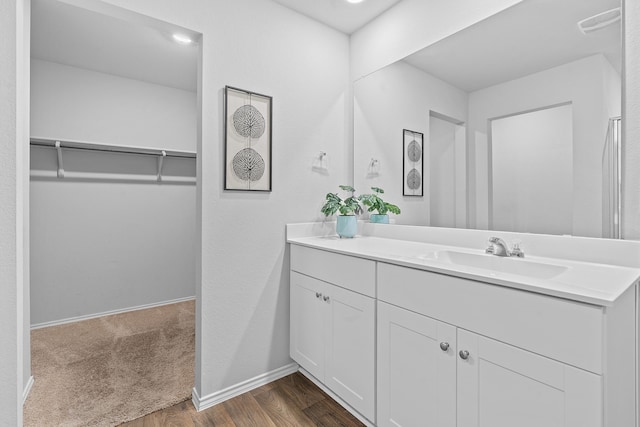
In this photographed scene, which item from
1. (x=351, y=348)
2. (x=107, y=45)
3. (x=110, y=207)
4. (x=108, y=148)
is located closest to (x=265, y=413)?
(x=351, y=348)

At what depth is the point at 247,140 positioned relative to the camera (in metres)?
1.82

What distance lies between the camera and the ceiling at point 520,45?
1227mm

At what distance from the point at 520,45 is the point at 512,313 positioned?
126 cm

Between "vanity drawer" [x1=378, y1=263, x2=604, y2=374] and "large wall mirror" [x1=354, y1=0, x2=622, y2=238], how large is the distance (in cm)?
63

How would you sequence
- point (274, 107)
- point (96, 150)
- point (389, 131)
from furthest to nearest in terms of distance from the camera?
point (96, 150) → point (389, 131) → point (274, 107)

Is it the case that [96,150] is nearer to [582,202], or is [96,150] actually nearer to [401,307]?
[401,307]

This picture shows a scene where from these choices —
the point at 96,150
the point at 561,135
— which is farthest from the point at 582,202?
the point at 96,150

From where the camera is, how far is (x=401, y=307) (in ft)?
4.13

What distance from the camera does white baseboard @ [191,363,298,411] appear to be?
1676 mm

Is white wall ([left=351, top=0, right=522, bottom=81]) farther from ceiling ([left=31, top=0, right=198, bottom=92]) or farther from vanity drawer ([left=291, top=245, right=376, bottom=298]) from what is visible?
vanity drawer ([left=291, top=245, right=376, bottom=298])

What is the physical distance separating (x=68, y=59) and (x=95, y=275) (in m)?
1.95

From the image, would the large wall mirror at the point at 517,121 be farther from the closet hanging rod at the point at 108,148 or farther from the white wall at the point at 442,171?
the closet hanging rod at the point at 108,148

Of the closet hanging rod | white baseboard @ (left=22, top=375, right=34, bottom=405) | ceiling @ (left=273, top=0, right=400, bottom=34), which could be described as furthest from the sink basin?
the closet hanging rod

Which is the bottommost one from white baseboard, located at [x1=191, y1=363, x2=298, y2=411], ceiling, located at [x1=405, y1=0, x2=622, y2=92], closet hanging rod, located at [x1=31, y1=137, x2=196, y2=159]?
white baseboard, located at [x1=191, y1=363, x2=298, y2=411]
